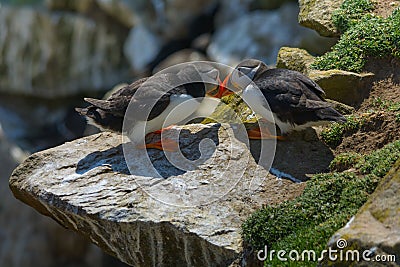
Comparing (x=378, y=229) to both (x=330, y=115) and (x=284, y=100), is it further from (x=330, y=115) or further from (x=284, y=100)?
(x=284, y=100)

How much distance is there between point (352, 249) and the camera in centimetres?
407

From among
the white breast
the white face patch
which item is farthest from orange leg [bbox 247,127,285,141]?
the white breast

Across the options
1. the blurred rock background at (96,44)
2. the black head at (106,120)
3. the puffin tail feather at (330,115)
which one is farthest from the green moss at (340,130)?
the blurred rock background at (96,44)

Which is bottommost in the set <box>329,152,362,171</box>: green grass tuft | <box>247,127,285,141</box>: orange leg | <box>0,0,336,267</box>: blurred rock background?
<box>329,152,362,171</box>: green grass tuft

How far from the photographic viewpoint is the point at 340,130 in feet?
21.1

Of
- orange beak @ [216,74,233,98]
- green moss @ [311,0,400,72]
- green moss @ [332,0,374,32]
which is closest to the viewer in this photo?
orange beak @ [216,74,233,98]

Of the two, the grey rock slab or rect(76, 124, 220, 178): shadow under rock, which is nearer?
the grey rock slab

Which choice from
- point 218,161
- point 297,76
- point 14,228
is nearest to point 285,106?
point 297,76

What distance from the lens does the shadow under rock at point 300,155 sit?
19.6ft

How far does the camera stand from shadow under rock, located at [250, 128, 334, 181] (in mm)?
5973

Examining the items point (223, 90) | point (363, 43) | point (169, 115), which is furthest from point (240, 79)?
point (363, 43)

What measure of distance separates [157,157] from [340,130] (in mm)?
1793

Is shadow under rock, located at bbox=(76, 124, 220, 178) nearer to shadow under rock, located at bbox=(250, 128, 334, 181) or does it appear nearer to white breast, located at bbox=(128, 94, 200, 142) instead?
white breast, located at bbox=(128, 94, 200, 142)

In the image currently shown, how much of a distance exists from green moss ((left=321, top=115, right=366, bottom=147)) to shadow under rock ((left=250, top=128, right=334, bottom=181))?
0.08m
